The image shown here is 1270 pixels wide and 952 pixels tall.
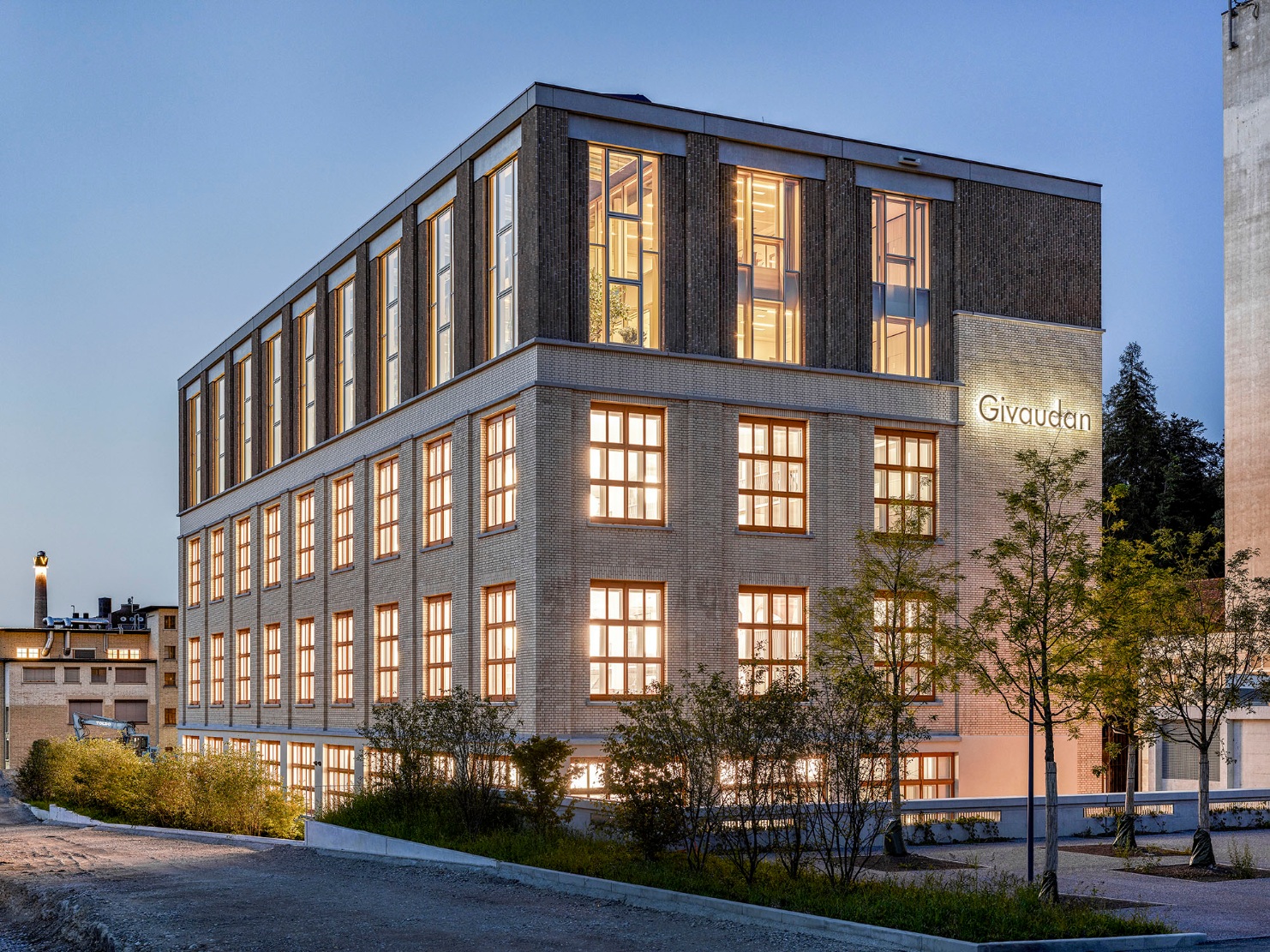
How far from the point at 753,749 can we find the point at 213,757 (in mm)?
23925

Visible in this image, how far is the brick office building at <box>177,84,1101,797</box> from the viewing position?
3241cm

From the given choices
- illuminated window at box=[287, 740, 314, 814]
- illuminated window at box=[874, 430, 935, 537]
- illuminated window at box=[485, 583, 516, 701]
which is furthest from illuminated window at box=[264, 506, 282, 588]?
illuminated window at box=[874, 430, 935, 537]

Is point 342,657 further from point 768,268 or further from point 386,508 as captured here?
point 768,268

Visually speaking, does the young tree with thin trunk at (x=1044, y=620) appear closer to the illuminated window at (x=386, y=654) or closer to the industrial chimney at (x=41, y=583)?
the illuminated window at (x=386, y=654)

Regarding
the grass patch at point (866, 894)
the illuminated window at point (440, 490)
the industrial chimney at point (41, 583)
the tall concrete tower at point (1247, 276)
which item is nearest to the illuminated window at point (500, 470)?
the illuminated window at point (440, 490)

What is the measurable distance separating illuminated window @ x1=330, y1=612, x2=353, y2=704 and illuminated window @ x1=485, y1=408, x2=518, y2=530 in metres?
10.3

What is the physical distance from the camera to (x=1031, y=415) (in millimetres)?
37969

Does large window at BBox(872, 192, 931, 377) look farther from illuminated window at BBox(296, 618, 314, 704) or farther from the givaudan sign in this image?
illuminated window at BBox(296, 618, 314, 704)

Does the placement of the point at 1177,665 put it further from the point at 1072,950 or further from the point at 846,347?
the point at 846,347

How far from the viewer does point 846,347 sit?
3572 centimetres

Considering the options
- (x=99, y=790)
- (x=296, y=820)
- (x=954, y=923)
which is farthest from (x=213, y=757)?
(x=954, y=923)

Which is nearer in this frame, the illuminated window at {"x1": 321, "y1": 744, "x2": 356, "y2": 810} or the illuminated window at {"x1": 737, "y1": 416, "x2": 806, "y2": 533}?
the illuminated window at {"x1": 737, "y1": 416, "x2": 806, "y2": 533}

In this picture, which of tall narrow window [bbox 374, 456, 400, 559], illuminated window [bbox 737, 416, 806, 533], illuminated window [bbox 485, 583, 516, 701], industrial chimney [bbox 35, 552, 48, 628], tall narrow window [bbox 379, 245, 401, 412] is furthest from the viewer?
industrial chimney [bbox 35, 552, 48, 628]

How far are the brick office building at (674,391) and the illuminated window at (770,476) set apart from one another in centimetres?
7
